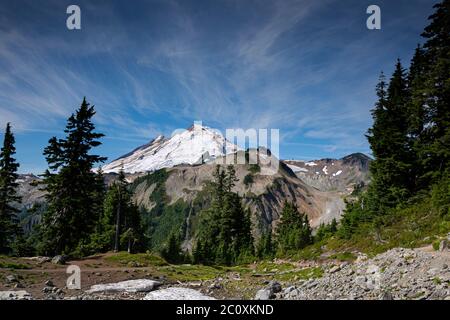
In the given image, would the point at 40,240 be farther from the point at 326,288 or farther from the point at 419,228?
the point at 419,228

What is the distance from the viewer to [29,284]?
66.3 ft

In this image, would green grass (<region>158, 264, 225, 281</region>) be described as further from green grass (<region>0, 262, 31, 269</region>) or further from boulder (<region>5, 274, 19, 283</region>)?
green grass (<region>0, 262, 31, 269</region>)

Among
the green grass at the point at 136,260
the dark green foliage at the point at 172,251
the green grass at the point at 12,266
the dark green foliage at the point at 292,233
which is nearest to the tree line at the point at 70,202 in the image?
the green grass at the point at 136,260

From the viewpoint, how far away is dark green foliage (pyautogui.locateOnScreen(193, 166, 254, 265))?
7381 cm

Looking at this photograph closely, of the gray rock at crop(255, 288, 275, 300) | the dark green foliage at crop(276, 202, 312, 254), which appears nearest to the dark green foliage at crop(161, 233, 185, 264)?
the dark green foliage at crop(276, 202, 312, 254)

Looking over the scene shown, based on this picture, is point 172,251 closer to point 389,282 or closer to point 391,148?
point 391,148

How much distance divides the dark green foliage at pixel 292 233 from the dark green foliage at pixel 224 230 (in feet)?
29.0

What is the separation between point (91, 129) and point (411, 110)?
3711 cm

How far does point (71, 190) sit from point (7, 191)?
11.9m

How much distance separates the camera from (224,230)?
251ft

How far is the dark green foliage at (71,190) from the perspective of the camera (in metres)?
38.3

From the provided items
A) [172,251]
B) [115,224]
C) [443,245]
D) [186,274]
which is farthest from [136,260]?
[172,251]

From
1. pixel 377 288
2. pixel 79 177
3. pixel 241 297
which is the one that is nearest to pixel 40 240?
pixel 79 177

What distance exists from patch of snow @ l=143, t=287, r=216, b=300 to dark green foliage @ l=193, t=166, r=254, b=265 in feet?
178
